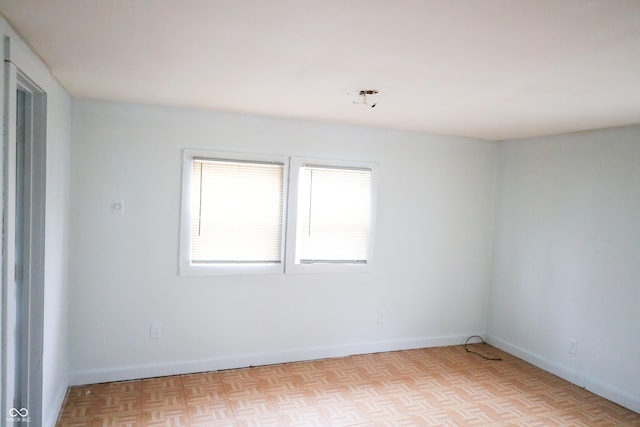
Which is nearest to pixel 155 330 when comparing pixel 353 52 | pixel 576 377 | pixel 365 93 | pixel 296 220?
pixel 296 220

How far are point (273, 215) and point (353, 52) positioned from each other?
2.27 meters

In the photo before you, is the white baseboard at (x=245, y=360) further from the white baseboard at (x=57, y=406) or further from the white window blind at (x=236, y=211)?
the white window blind at (x=236, y=211)

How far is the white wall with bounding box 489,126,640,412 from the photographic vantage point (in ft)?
12.0

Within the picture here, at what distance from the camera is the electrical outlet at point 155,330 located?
3752 mm

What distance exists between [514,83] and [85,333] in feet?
11.9

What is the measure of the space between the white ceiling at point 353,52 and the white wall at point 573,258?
672 millimetres

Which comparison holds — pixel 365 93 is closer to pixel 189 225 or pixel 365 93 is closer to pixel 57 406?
pixel 189 225

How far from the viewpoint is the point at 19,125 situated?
246 cm

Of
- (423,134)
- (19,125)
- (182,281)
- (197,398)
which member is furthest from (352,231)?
(19,125)

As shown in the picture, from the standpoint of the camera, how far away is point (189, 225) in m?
3.81

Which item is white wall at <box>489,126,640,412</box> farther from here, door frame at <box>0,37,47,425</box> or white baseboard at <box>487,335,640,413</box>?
door frame at <box>0,37,47,425</box>

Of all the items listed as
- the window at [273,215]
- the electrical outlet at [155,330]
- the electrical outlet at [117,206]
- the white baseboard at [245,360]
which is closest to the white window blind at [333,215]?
the window at [273,215]

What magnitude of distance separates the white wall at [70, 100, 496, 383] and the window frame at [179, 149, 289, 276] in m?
0.06

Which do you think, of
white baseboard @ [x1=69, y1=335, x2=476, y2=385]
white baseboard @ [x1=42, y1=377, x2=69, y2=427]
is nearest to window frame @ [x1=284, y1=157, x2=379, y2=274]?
white baseboard @ [x1=69, y1=335, x2=476, y2=385]
